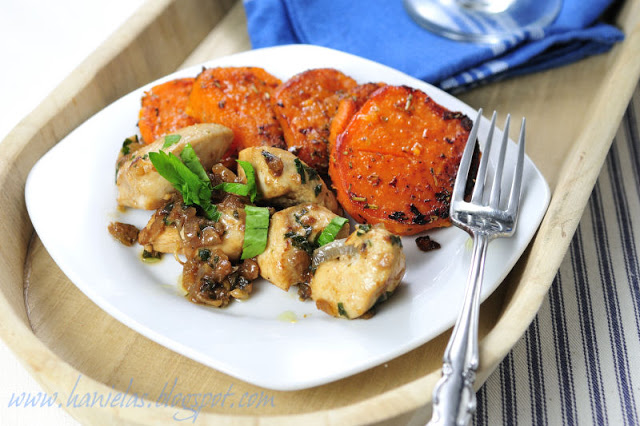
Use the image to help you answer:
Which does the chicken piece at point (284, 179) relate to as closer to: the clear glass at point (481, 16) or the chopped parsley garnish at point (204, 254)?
the chopped parsley garnish at point (204, 254)

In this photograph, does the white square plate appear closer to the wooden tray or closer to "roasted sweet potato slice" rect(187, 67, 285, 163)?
the wooden tray

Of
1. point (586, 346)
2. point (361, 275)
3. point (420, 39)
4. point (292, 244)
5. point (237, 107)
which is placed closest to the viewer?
point (361, 275)

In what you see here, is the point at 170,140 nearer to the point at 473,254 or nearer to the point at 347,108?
the point at 347,108

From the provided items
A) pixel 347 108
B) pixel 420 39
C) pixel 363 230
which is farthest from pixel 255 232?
pixel 420 39

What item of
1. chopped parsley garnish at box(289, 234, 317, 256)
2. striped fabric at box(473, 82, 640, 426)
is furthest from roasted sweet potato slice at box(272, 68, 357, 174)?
striped fabric at box(473, 82, 640, 426)

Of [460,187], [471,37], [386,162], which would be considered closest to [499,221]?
[460,187]

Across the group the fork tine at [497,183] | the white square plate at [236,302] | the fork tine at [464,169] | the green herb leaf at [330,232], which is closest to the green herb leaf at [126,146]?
the white square plate at [236,302]
